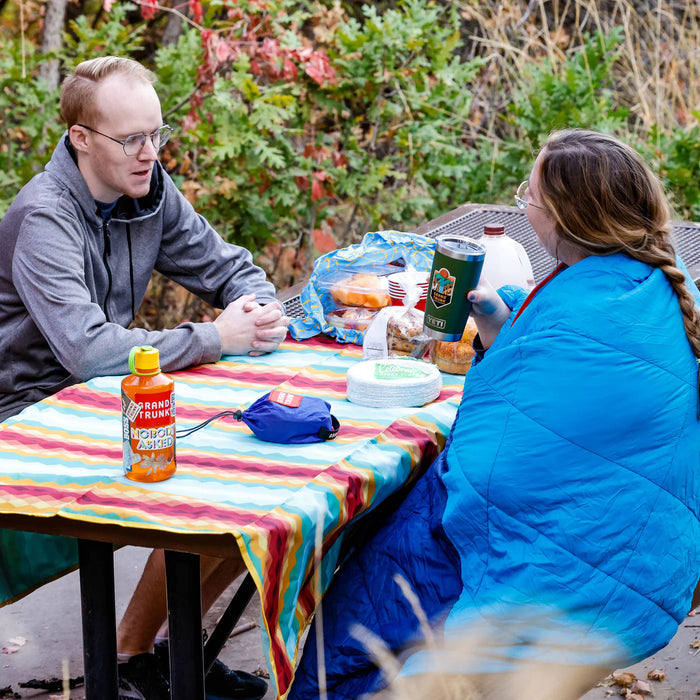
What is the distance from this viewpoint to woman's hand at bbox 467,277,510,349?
7.45 feet

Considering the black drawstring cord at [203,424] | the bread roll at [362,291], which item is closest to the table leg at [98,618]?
the black drawstring cord at [203,424]

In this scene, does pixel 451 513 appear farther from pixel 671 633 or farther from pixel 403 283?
pixel 403 283

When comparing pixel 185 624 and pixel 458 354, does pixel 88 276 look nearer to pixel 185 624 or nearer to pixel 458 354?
pixel 458 354

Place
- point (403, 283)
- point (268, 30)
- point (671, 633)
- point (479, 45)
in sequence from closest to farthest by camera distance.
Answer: point (671, 633), point (403, 283), point (268, 30), point (479, 45)

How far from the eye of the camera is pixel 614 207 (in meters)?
1.94

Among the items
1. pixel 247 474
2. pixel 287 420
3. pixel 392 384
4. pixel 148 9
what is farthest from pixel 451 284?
pixel 148 9

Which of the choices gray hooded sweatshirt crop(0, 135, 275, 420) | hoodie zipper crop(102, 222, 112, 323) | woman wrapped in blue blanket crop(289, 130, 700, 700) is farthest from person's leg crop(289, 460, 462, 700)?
hoodie zipper crop(102, 222, 112, 323)

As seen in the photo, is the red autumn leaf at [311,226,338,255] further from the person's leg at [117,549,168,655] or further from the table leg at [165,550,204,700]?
the table leg at [165,550,204,700]

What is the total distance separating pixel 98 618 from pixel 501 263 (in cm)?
137

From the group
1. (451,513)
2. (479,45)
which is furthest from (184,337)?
(479,45)

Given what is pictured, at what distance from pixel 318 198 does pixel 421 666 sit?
11.2 feet

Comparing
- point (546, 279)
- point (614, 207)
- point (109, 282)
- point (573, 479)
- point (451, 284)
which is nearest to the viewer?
point (573, 479)

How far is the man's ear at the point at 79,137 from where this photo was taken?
2.78 m

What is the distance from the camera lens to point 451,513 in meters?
1.91
